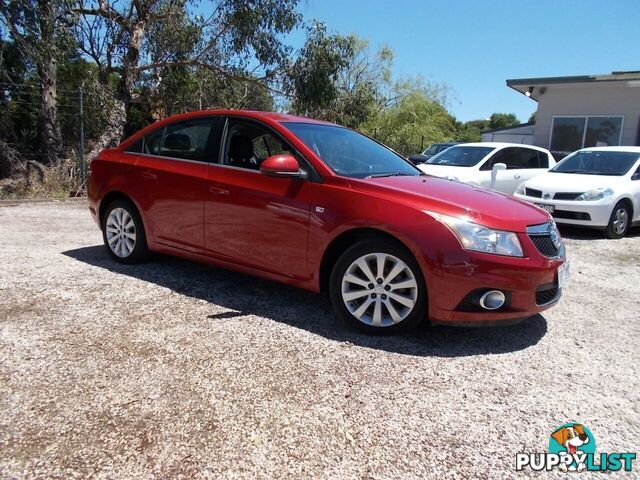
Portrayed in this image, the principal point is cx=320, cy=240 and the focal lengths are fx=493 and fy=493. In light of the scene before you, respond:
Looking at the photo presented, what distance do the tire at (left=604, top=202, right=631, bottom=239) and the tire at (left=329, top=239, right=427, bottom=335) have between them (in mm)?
5794

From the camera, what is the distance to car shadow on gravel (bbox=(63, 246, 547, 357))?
3406 millimetres

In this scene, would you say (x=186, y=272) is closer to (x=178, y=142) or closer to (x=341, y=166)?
(x=178, y=142)

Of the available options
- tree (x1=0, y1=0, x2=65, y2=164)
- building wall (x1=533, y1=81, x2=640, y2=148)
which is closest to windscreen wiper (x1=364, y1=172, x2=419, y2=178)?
tree (x1=0, y1=0, x2=65, y2=164)

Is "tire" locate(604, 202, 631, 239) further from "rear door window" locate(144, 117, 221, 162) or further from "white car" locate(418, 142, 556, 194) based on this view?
"rear door window" locate(144, 117, 221, 162)

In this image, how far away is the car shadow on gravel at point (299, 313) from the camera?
11.2ft

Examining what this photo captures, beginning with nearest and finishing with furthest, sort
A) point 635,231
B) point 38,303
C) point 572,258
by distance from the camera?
point 38,303
point 572,258
point 635,231

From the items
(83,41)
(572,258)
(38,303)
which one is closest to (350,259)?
(38,303)

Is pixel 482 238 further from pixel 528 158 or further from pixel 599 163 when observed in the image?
pixel 528 158

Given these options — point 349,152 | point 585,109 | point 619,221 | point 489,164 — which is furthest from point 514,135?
point 349,152

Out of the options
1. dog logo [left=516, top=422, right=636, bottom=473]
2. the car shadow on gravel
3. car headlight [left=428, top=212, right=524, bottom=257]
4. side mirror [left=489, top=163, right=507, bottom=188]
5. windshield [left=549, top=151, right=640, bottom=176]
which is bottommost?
dog logo [left=516, top=422, right=636, bottom=473]

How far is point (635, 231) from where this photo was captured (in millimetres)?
8859

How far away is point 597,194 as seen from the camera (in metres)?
7.62

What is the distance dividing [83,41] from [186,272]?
10507 millimetres

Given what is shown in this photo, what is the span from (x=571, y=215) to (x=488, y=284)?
5.38 meters
